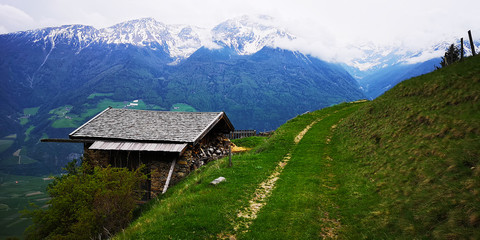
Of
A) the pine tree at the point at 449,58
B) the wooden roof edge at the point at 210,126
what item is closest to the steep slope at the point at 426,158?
the pine tree at the point at 449,58

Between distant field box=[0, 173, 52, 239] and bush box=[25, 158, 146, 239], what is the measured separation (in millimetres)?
69466

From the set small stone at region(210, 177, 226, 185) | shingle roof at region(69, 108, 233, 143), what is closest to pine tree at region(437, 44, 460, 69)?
small stone at region(210, 177, 226, 185)

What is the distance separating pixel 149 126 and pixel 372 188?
60.2 feet

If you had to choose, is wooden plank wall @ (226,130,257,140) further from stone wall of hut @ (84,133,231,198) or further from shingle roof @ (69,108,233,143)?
stone wall of hut @ (84,133,231,198)

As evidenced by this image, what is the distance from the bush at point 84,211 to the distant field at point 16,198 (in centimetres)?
6947

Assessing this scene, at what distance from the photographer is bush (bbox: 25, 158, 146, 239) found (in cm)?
1241

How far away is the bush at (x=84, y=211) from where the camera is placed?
12.4 metres

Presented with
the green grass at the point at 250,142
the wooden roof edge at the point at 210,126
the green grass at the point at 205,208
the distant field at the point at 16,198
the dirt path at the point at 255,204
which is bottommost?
the distant field at the point at 16,198

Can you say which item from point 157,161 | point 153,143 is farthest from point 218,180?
point 157,161

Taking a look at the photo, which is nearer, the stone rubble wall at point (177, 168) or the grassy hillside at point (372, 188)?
the grassy hillside at point (372, 188)

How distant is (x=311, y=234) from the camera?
8.99m

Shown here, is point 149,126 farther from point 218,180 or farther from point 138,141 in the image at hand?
point 218,180

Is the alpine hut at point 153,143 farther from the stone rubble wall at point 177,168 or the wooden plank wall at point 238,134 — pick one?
the wooden plank wall at point 238,134

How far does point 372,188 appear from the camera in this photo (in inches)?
462
